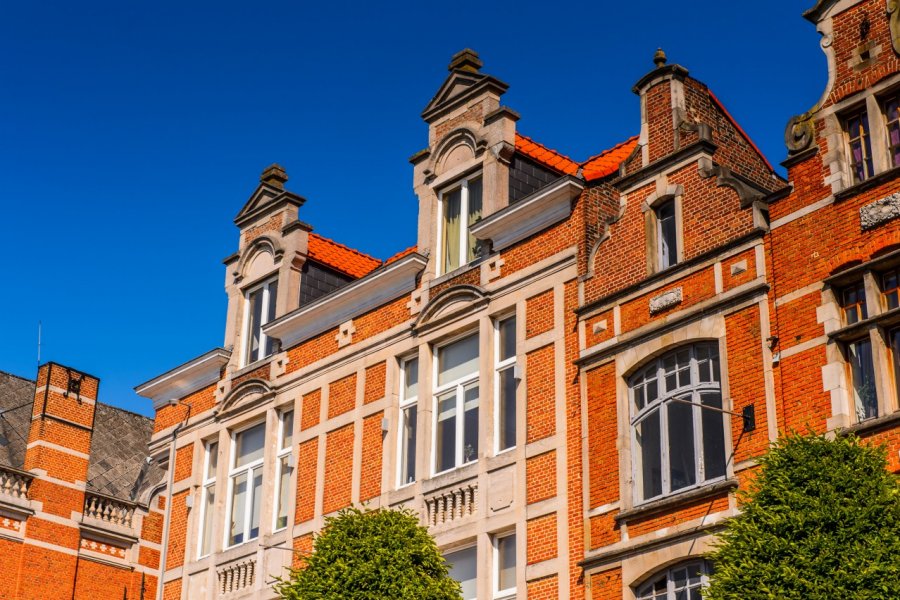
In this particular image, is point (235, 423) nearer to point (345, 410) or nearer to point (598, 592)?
point (345, 410)

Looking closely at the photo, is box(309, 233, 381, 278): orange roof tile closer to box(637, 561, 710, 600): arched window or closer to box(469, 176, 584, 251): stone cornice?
box(469, 176, 584, 251): stone cornice

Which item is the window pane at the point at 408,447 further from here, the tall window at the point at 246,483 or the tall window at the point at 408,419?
the tall window at the point at 246,483

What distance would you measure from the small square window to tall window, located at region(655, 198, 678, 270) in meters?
3.24

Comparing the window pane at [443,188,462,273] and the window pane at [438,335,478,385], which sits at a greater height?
the window pane at [443,188,462,273]

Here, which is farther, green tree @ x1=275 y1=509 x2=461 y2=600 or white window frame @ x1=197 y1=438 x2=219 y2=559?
white window frame @ x1=197 y1=438 x2=219 y2=559

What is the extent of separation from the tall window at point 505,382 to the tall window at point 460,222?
1824mm

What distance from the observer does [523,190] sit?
26969 mm

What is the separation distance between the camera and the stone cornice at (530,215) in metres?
24.9

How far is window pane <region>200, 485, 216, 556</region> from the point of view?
30078 mm

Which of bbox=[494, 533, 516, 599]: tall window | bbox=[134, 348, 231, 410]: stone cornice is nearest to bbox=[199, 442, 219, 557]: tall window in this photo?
bbox=[134, 348, 231, 410]: stone cornice

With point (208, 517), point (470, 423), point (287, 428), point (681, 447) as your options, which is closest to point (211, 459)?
point (208, 517)

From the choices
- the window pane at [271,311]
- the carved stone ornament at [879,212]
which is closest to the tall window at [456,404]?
the window pane at [271,311]

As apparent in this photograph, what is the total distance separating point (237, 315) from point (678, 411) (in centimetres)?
1232

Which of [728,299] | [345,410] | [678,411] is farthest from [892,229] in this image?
[345,410]
